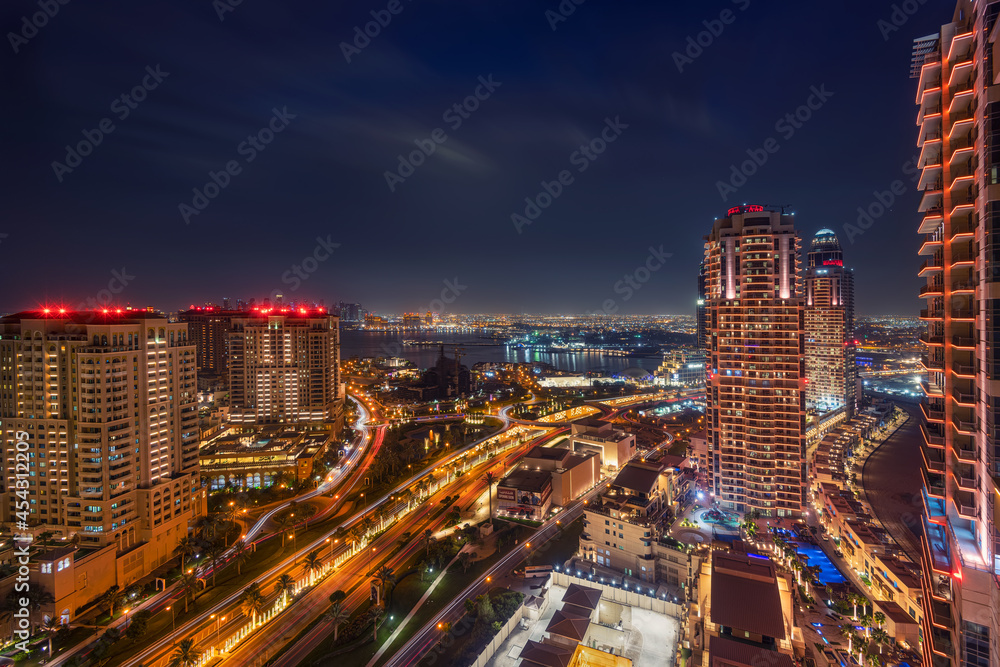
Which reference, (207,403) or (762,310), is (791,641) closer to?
(762,310)

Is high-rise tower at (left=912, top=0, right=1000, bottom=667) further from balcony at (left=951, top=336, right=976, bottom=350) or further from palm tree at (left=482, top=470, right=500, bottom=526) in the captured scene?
palm tree at (left=482, top=470, right=500, bottom=526)

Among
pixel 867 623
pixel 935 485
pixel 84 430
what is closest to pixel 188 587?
pixel 84 430

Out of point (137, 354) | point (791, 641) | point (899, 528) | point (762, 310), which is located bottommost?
point (899, 528)

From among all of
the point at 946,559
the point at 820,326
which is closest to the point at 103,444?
the point at 946,559

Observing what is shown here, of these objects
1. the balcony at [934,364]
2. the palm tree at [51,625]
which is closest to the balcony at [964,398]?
the balcony at [934,364]

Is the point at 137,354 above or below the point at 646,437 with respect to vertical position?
above

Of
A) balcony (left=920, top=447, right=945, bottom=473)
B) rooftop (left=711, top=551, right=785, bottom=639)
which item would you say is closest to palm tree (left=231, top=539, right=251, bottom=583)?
rooftop (left=711, top=551, right=785, bottom=639)

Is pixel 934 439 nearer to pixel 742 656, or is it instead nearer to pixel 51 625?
pixel 742 656
